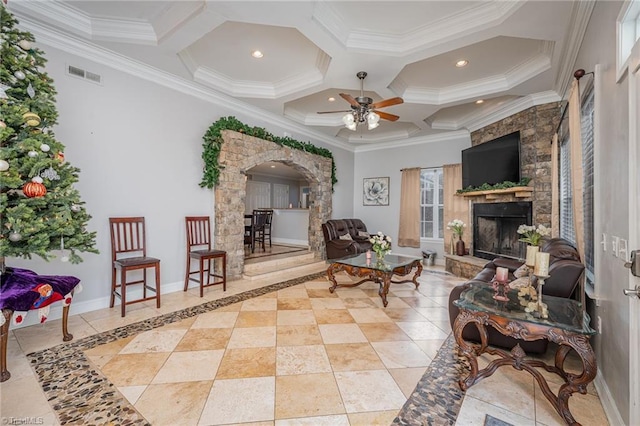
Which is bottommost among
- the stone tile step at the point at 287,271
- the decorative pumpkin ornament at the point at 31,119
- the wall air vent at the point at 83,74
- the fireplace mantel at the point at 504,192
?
the stone tile step at the point at 287,271

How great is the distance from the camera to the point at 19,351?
2307mm

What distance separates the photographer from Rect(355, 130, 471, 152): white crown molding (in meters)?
6.01

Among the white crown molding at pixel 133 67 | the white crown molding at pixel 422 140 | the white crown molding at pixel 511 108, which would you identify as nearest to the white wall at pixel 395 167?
the white crown molding at pixel 422 140

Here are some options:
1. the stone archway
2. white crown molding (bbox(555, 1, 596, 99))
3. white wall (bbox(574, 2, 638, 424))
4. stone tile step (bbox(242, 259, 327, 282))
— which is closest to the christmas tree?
the stone archway

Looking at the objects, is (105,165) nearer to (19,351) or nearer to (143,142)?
(143,142)

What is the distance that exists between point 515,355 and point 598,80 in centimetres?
209

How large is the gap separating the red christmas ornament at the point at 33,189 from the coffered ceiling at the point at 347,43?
1860 millimetres

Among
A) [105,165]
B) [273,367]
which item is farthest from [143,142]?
[273,367]

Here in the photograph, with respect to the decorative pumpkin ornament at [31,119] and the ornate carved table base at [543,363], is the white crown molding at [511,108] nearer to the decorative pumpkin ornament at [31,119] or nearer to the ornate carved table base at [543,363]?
the ornate carved table base at [543,363]

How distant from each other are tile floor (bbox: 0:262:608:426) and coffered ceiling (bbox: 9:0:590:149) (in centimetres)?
303

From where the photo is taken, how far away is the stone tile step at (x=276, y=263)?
4.94 m

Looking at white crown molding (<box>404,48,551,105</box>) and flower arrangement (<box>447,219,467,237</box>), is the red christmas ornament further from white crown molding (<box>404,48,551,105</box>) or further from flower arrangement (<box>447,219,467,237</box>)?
flower arrangement (<box>447,219,467,237</box>)

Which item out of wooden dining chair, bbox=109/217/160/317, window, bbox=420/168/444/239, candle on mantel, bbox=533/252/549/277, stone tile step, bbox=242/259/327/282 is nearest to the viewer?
candle on mantel, bbox=533/252/549/277

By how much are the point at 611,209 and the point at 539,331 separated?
93 centimetres
